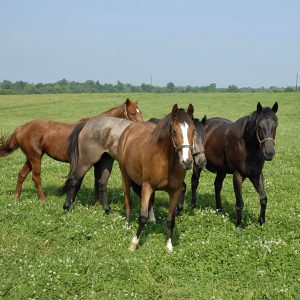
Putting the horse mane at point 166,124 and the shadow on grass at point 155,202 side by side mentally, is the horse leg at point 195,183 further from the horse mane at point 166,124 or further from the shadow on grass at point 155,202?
the horse mane at point 166,124

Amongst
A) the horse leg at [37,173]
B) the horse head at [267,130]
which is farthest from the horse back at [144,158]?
the horse leg at [37,173]

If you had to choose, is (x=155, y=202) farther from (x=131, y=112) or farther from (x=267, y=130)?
(x=267, y=130)

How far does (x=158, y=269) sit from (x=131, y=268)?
0.47 m

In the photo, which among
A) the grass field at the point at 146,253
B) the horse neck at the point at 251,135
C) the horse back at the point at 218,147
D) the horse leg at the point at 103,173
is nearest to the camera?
the grass field at the point at 146,253

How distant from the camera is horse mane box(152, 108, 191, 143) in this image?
6.48 meters

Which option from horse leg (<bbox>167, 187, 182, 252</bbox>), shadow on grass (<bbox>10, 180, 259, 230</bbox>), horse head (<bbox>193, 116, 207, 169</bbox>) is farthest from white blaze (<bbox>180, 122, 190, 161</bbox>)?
shadow on grass (<bbox>10, 180, 259, 230</bbox>)

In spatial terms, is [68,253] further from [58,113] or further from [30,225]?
[58,113]

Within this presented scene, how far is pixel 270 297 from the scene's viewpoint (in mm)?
5793

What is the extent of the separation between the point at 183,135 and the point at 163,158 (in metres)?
0.89

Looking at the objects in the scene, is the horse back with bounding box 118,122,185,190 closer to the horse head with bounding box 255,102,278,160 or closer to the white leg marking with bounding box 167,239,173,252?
the white leg marking with bounding box 167,239,173,252

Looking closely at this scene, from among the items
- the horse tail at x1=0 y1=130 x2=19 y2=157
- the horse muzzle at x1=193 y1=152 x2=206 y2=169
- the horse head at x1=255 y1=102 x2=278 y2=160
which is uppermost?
the horse head at x1=255 y1=102 x2=278 y2=160

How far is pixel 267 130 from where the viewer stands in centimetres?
762

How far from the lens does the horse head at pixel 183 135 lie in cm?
622

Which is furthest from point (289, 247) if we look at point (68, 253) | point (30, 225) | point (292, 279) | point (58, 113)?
point (58, 113)
